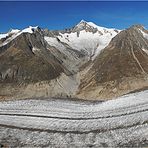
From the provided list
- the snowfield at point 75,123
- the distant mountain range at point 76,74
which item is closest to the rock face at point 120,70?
the distant mountain range at point 76,74

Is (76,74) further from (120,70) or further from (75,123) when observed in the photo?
(75,123)

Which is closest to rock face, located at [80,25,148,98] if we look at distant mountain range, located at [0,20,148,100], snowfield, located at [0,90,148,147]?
distant mountain range, located at [0,20,148,100]

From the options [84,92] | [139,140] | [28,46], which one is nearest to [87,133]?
[139,140]

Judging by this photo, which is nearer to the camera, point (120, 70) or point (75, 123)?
point (75, 123)

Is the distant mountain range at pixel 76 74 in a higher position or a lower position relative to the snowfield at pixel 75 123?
higher

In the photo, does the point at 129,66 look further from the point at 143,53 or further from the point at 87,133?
the point at 87,133

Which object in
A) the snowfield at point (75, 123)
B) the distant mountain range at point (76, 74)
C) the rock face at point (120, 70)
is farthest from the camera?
the distant mountain range at point (76, 74)

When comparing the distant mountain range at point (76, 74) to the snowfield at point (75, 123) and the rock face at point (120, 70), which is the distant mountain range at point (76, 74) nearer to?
the rock face at point (120, 70)

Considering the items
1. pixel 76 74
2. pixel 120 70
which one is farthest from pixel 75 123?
pixel 76 74
